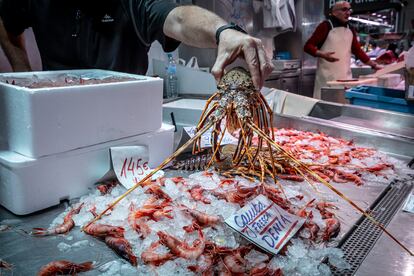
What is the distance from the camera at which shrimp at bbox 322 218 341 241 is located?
4.19 feet

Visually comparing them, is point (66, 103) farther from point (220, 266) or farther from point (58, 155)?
point (220, 266)

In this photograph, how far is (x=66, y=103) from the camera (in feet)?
4.62

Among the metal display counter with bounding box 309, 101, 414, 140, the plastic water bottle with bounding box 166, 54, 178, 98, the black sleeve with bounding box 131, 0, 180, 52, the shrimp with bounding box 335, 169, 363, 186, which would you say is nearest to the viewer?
the shrimp with bounding box 335, 169, 363, 186

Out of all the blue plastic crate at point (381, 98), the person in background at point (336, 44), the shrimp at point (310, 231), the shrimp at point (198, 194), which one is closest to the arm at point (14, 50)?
the shrimp at point (198, 194)

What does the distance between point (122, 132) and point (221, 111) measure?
0.45 meters

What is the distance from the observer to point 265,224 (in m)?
1.24

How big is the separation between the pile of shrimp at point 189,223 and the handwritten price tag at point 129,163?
5cm

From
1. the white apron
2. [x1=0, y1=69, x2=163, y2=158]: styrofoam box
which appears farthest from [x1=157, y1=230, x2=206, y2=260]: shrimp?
the white apron

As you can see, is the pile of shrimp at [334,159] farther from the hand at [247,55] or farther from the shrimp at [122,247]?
the shrimp at [122,247]

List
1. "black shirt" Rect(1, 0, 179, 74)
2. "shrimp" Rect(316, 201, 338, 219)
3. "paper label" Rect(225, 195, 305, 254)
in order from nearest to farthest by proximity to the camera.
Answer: "paper label" Rect(225, 195, 305, 254) < "shrimp" Rect(316, 201, 338, 219) < "black shirt" Rect(1, 0, 179, 74)

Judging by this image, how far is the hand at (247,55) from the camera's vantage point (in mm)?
1548

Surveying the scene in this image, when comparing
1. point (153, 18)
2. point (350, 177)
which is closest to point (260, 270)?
point (350, 177)

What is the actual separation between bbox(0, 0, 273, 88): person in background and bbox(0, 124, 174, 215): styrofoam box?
0.83m

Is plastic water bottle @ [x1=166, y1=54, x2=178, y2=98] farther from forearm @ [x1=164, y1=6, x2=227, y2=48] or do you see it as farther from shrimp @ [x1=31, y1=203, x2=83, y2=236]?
shrimp @ [x1=31, y1=203, x2=83, y2=236]
